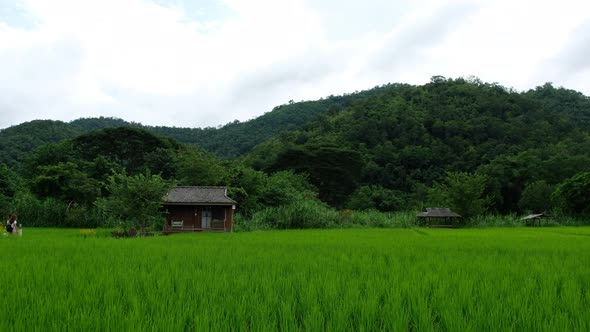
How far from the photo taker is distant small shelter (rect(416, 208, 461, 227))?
35.7m

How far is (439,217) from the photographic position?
36.6 metres

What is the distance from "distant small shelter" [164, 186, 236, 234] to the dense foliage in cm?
146

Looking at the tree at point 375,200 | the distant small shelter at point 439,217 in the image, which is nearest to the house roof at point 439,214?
the distant small shelter at point 439,217

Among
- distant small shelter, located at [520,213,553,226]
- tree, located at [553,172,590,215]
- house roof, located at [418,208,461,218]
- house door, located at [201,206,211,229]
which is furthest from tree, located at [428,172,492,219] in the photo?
house door, located at [201,206,211,229]

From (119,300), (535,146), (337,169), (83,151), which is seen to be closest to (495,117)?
(535,146)

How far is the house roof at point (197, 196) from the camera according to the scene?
24844 mm

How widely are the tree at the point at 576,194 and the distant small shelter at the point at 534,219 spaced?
3.45 metres

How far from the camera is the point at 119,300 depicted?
4.05 meters

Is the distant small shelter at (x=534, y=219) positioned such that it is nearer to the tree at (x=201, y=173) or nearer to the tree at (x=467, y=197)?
the tree at (x=467, y=197)

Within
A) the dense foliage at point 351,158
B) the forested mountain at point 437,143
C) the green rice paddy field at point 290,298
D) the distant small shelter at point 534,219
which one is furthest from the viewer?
the forested mountain at point 437,143

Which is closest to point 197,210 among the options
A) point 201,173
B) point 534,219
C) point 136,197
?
point 136,197

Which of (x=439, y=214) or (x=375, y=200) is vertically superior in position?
(x=375, y=200)

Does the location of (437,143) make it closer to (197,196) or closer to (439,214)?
(439,214)

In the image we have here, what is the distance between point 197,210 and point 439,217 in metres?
20.8
